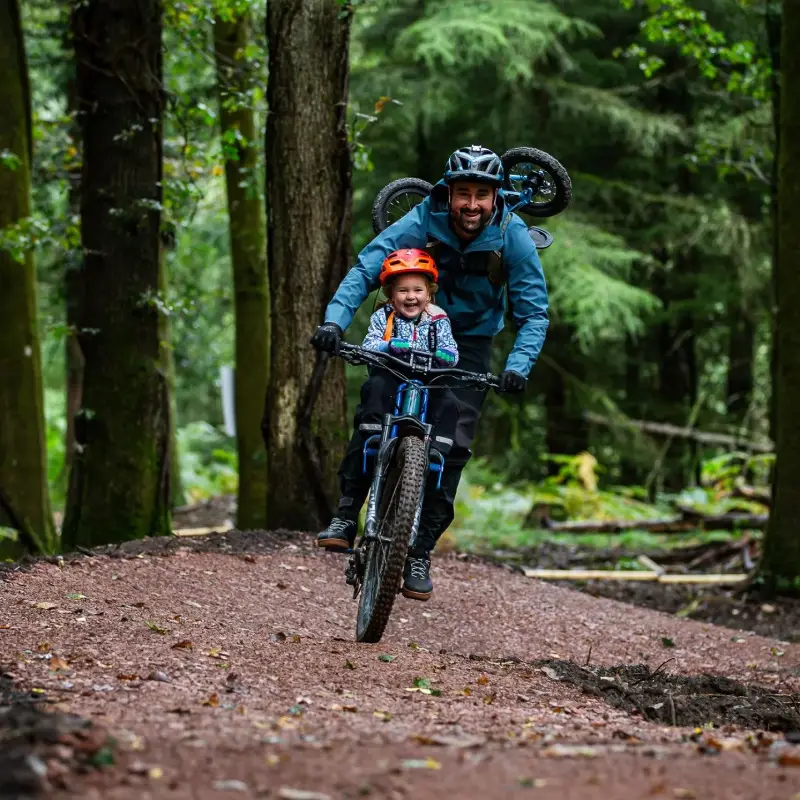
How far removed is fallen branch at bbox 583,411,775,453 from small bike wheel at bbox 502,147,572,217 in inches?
542

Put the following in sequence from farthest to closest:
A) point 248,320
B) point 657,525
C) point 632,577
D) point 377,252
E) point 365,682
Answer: point 657,525 → point 248,320 → point 632,577 → point 377,252 → point 365,682

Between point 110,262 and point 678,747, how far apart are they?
750 centimetres

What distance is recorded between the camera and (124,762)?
365 cm

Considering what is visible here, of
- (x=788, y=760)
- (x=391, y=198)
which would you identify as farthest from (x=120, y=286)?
(x=788, y=760)

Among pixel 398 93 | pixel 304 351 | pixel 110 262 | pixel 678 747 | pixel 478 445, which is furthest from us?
pixel 478 445

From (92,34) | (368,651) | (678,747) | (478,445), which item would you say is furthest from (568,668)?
(478,445)

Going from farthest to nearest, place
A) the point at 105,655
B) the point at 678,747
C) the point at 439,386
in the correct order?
the point at 439,386 → the point at 105,655 → the point at 678,747

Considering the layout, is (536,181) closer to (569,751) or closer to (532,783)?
(569,751)

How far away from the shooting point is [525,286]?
6695mm

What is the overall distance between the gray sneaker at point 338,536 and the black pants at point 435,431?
0.06m

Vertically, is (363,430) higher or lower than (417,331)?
lower

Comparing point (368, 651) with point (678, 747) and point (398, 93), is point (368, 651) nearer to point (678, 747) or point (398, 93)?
point (678, 747)

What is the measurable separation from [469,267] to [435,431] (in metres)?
1.01

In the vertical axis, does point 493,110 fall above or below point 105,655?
above
